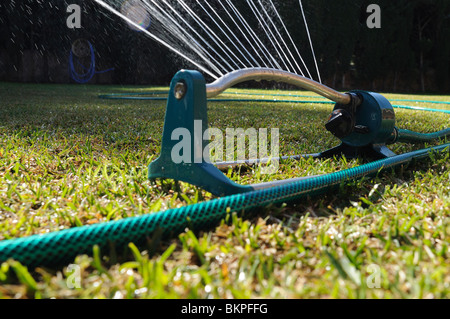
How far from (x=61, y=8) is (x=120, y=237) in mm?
11044

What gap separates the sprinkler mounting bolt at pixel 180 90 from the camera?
100 centimetres

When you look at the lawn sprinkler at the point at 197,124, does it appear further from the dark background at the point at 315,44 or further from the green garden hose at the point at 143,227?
the dark background at the point at 315,44

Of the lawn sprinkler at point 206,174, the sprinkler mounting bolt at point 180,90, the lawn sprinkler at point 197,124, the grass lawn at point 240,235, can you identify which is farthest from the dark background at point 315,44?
the sprinkler mounting bolt at point 180,90

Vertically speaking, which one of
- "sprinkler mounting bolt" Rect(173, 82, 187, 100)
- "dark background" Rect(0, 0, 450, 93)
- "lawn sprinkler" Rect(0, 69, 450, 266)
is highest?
"dark background" Rect(0, 0, 450, 93)

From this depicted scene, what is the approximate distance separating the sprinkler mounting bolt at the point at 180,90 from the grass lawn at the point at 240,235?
28 cm

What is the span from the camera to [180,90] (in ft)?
3.31

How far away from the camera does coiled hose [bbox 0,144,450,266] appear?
0.67m

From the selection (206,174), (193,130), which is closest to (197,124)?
(193,130)

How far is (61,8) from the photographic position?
1001cm

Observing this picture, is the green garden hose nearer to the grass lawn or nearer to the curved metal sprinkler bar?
the grass lawn

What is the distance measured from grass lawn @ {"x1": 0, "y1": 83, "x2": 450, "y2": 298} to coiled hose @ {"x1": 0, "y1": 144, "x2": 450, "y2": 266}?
21mm

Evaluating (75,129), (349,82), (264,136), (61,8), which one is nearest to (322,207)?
(264,136)

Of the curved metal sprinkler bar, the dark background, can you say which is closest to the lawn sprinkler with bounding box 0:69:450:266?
the curved metal sprinkler bar
